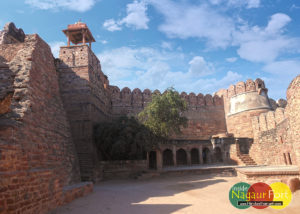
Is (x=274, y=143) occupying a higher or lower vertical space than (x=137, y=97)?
lower

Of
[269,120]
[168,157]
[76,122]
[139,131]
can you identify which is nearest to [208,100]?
[269,120]

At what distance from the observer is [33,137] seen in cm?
638

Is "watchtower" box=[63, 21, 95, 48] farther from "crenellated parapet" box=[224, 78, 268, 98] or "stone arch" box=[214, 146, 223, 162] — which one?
"crenellated parapet" box=[224, 78, 268, 98]

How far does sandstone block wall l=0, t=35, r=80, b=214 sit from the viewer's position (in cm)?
416

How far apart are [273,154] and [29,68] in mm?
13835

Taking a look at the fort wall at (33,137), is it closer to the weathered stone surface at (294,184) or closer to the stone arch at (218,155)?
the weathered stone surface at (294,184)

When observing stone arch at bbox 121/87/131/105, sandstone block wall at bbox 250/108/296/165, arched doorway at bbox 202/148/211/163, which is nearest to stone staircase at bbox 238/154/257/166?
sandstone block wall at bbox 250/108/296/165

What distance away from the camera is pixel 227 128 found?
74.1 ft

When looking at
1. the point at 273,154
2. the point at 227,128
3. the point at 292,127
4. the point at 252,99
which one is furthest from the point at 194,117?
the point at 292,127

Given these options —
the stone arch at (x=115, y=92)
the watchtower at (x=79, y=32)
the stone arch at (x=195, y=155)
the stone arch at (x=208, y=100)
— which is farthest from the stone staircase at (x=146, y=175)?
the stone arch at (x=208, y=100)

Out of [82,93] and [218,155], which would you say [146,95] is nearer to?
[218,155]

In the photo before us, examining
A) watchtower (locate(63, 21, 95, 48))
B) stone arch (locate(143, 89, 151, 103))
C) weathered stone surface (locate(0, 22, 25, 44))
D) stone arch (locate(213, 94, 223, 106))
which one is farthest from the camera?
stone arch (locate(213, 94, 223, 106))

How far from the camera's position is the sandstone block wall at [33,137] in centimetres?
416

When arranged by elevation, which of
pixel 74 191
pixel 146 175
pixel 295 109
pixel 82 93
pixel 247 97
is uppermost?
pixel 247 97
